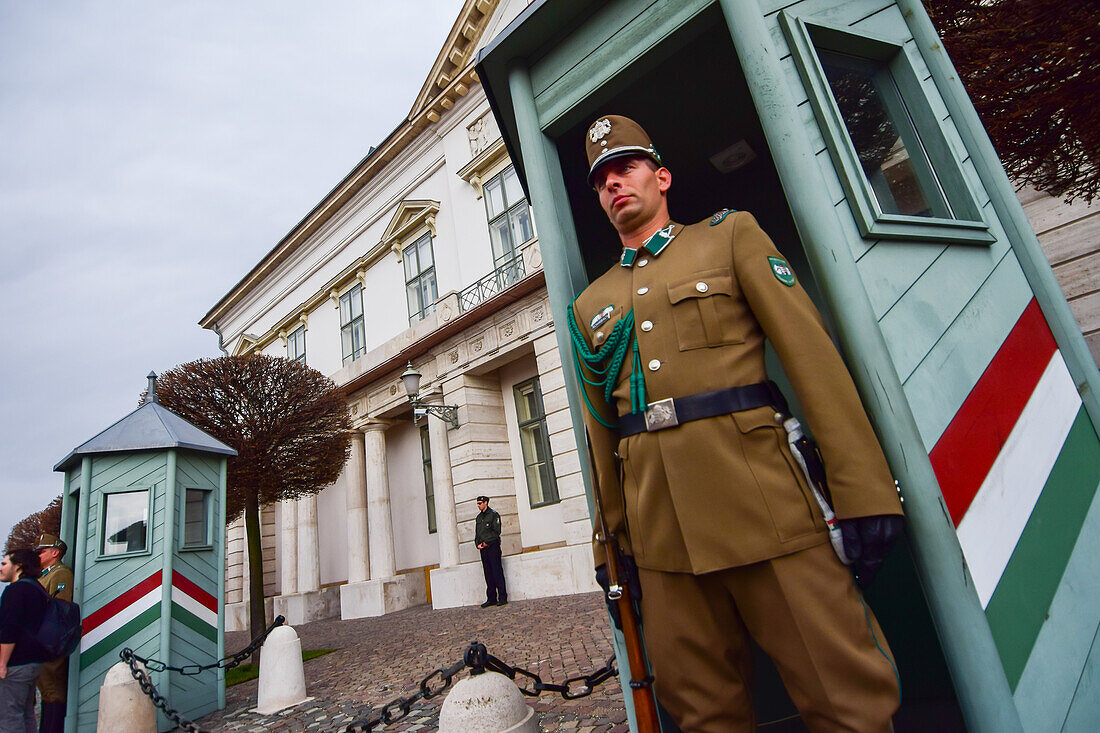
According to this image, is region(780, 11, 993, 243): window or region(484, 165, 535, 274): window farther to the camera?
region(484, 165, 535, 274): window

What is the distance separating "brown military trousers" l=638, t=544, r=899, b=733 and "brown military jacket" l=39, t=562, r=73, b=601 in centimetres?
550

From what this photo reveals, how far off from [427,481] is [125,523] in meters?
8.66

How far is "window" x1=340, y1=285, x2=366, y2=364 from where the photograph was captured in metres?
16.2

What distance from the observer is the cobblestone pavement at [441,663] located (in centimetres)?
375

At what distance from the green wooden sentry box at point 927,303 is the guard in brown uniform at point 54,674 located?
5286 mm

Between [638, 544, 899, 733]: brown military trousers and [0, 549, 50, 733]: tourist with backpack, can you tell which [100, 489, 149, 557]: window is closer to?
[0, 549, 50, 733]: tourist with backpack

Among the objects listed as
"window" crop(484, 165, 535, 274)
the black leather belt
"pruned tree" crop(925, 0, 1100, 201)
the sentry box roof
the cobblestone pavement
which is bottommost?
the cobblestone pavement

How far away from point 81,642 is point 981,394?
6.28 meters

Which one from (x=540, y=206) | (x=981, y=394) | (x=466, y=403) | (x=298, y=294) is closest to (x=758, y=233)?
(x=981, y=394)

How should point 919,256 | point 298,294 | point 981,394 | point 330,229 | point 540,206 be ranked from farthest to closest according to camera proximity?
point 298,294 < point 330,229 < point 540,206 < point 919,256 < point 981,394

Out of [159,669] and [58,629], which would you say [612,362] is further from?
[159,669]

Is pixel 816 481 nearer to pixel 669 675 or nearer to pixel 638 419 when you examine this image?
pixel 638 419

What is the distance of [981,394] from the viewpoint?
1.68 metres

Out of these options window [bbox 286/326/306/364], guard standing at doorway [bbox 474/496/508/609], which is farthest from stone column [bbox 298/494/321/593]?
guard standing at doorway [bbox 474/496/508/609]
